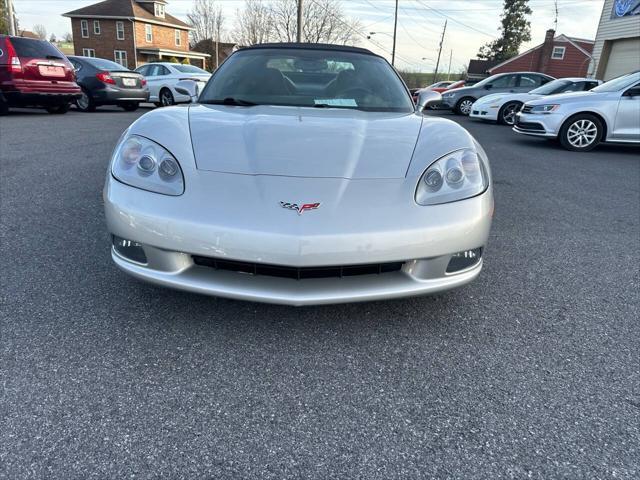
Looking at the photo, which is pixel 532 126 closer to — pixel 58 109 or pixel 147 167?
pixel 147 167

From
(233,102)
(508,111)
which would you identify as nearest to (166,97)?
(508,111)

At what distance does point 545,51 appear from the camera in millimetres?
38031

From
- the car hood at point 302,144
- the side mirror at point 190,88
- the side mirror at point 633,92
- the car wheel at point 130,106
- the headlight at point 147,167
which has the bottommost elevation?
the car wheel at point 130,106

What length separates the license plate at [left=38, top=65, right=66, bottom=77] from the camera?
9.14m

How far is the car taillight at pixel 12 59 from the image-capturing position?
28.6 ft

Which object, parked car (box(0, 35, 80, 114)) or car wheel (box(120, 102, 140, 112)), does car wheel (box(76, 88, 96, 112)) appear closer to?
car wheel (box(120, 102, 140, 112))

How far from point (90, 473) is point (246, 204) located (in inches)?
40.1

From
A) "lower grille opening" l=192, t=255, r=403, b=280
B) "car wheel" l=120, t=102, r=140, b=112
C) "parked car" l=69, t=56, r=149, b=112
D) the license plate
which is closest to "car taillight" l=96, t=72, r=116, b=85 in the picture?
"parked car" l=69, t=56, r=149, b=112

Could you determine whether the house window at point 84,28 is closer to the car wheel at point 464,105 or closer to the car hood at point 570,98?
the car wheel at point 464,105

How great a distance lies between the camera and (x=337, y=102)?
118 inches

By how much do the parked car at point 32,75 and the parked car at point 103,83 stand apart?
5.57 feet

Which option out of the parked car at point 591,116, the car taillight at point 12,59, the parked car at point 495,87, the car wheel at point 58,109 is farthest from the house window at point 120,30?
the parked car at point 591,116

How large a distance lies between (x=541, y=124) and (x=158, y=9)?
147 ft

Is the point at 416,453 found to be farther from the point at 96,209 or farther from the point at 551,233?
the point at 96,209
